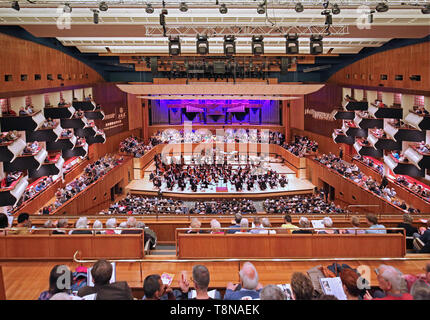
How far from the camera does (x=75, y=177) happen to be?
19.0 metres

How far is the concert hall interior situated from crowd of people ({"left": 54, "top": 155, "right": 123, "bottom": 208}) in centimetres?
14

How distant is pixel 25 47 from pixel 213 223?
1084cm

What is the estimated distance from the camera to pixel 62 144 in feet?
50.8

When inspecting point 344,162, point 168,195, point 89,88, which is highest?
point 89,88

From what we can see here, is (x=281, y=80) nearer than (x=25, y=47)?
No

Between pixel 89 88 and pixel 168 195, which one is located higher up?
pixel 89 88

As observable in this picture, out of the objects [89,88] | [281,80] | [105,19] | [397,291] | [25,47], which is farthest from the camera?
[281,80]

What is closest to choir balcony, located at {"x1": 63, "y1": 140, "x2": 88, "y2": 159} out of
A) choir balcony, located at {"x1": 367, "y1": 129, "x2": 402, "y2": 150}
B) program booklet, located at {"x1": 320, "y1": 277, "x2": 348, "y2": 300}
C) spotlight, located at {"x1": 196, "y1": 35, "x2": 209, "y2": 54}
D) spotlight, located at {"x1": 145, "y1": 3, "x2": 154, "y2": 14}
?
spotlight, located at {"x1": 196, "y1": 35, "x2": 209, "y2": 54}

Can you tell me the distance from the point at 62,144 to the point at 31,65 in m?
3.24

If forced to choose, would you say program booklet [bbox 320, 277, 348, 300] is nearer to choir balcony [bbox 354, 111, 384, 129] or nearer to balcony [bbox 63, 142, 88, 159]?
choir balcony [bbox 354, 111, 384, 129]

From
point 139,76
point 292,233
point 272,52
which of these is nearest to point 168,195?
point 272,52

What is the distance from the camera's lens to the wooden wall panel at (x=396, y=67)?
42.9 feet
